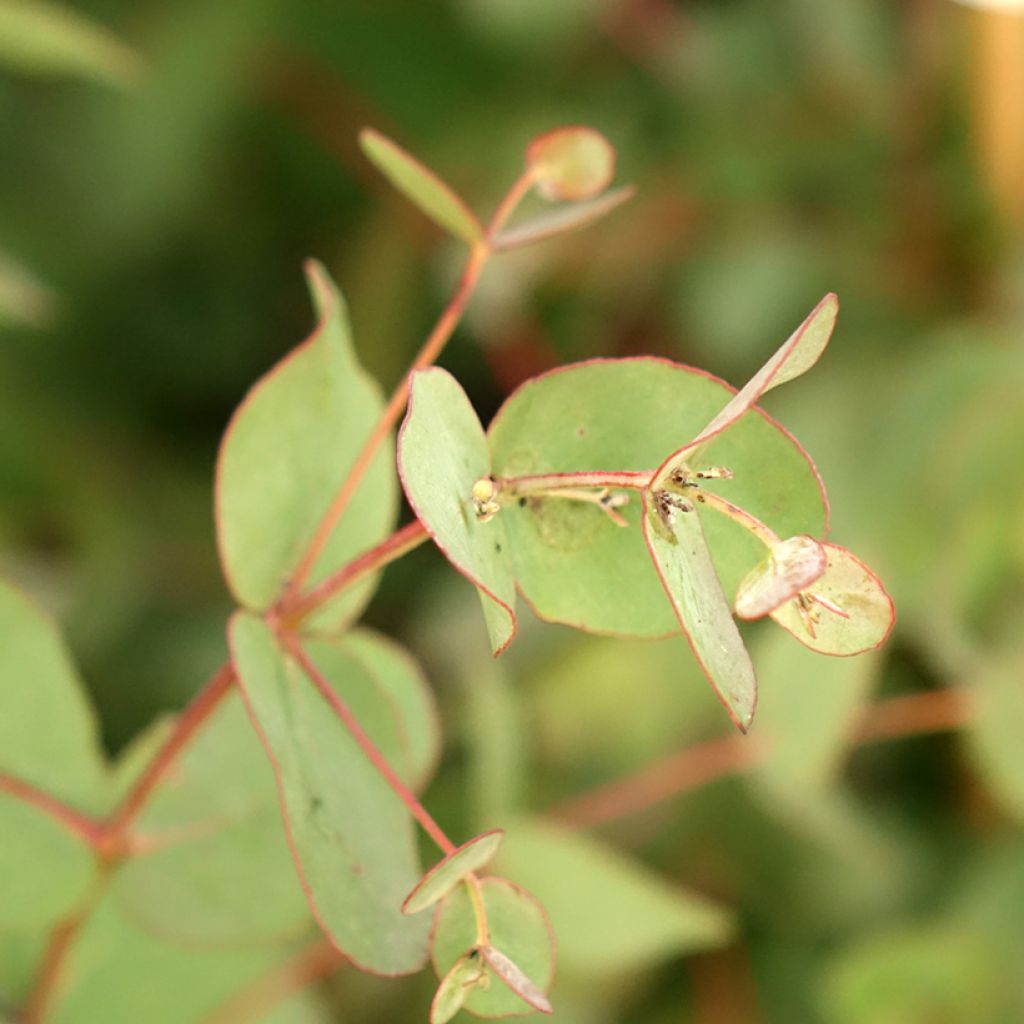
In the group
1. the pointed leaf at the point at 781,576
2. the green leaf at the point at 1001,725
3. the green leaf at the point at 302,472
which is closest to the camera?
the pointed leaf at the point at 781,576

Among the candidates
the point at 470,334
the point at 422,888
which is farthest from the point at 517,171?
the point at 422,888

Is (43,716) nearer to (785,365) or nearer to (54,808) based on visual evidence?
(54,808)

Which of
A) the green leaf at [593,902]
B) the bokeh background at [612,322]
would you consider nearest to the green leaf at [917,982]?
the bokeh background at [612,322]

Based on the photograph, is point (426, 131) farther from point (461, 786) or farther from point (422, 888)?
point (422, 888)

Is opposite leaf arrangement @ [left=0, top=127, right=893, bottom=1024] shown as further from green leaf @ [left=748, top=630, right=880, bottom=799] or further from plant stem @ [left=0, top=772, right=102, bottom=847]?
green leaf @ [left=748, top=630, right=880, bottom=799]

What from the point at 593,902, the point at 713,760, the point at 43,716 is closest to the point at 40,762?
the point at 43,716

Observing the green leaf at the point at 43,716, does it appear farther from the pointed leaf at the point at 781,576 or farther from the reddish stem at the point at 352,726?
the pointed leaf at the point at 781,576
